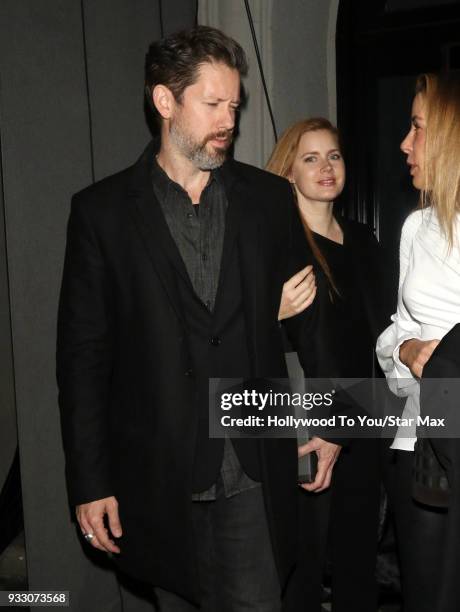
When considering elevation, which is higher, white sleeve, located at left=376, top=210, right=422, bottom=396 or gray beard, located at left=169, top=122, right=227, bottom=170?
gray beard, located at left=169, top=122, right=227, bottom=170

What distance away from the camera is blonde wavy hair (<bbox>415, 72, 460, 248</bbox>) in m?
1.98

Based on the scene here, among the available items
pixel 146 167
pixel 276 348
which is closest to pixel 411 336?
pixel 276 348

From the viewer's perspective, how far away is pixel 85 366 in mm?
2057

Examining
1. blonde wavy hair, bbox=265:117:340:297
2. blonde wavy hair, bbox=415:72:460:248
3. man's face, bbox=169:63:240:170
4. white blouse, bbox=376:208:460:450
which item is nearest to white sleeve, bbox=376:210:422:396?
white blouse, bbox=376:208:460:450

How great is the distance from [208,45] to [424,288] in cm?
91

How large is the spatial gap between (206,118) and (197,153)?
102mm

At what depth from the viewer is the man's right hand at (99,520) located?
81.4 inches

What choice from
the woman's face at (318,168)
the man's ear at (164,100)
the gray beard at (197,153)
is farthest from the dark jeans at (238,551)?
the woman's face at (318,168)

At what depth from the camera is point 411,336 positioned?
216cm

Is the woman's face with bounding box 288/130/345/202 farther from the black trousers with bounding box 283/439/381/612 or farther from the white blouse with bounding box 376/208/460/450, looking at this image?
the black trousers with bounding box 283/439/381/612

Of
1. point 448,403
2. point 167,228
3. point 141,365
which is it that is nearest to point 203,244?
point 167,228

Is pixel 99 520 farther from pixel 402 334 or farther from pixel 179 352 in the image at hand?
pixel 402 334

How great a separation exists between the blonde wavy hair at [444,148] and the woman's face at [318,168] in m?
0.95

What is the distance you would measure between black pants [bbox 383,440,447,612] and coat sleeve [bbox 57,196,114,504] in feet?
2.67
